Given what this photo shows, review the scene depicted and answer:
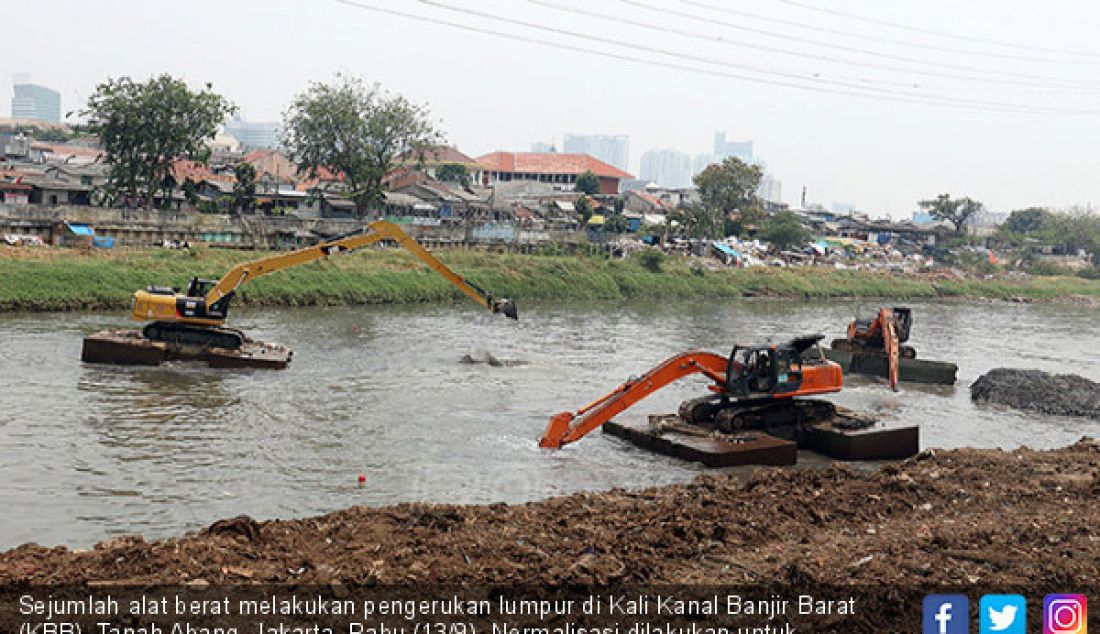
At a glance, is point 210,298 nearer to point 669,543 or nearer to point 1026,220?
point 669,543

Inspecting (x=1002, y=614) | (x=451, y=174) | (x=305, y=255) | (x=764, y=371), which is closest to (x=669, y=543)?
(x=1002, y=614)

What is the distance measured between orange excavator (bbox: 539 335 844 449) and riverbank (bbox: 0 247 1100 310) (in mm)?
27835

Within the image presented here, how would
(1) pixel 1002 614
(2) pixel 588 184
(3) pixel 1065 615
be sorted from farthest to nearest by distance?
(2) pixel 588 184, (1) pixel 1002 614, (3) pixel 1065 615

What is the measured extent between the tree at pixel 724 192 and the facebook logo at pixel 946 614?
8321 cm

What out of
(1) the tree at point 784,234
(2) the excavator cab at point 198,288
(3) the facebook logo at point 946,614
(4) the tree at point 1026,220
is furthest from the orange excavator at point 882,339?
(4) the tree at point 1026,220

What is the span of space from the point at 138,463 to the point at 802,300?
62.4m

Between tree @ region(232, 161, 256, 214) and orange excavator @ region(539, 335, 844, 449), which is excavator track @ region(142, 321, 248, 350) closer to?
Answer: orange excavator @ region(539, 335, 844, 449)

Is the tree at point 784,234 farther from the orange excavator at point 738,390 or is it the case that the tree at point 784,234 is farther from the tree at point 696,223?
the orange excavator at point 738,390

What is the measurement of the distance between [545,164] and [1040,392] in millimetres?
96393

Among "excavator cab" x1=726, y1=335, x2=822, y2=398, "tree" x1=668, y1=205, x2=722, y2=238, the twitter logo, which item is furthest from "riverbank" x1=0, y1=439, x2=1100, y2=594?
"tree" x1=668, y1=205, x2=722, y2=238

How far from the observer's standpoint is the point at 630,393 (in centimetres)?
2108

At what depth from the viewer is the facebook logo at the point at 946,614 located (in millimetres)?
10305

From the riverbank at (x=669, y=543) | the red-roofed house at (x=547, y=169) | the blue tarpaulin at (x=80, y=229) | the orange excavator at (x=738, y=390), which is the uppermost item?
the red-roofed house at (x=547, y=169)

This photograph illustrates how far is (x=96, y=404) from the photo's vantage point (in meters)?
24.4
